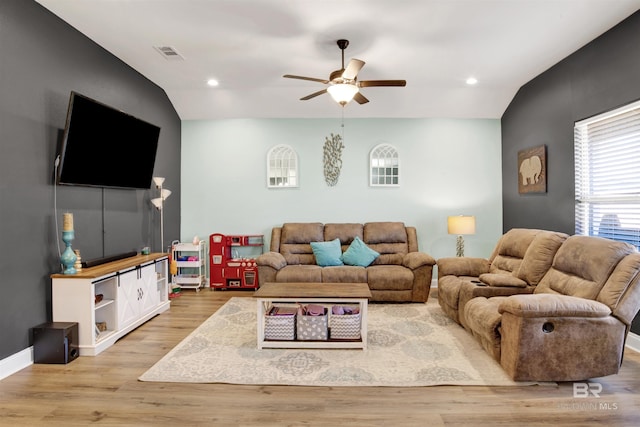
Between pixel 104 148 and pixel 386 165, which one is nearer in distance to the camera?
pixel 104 148

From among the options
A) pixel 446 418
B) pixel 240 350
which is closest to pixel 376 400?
pixel 446 418

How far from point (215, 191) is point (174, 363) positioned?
3368 millimetres

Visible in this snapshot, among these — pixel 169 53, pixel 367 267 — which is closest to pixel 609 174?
pixel 367 267

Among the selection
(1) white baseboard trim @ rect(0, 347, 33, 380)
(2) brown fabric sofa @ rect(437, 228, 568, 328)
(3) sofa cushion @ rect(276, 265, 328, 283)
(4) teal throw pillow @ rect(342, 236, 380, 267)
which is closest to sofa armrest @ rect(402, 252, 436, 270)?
(2) brown fabric sofa @ rect(437, 228, 568, 328)

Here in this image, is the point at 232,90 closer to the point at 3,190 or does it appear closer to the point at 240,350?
the point at 3,190

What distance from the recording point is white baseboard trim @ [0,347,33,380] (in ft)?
8.87

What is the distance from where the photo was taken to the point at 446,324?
3885 mm

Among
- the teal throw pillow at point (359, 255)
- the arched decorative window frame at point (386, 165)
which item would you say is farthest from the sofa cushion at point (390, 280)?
the arched decorative window frame at point (386, 165)

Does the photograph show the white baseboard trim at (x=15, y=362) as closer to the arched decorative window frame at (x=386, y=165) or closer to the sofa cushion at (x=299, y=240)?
the sofa cushion at (x=299, y=240)

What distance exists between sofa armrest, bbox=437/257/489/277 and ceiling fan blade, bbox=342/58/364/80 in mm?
2391

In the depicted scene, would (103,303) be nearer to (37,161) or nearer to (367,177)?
(37,161)

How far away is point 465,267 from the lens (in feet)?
14.0

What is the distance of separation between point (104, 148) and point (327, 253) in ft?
9.51

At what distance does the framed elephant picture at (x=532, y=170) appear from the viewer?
4527 mm
